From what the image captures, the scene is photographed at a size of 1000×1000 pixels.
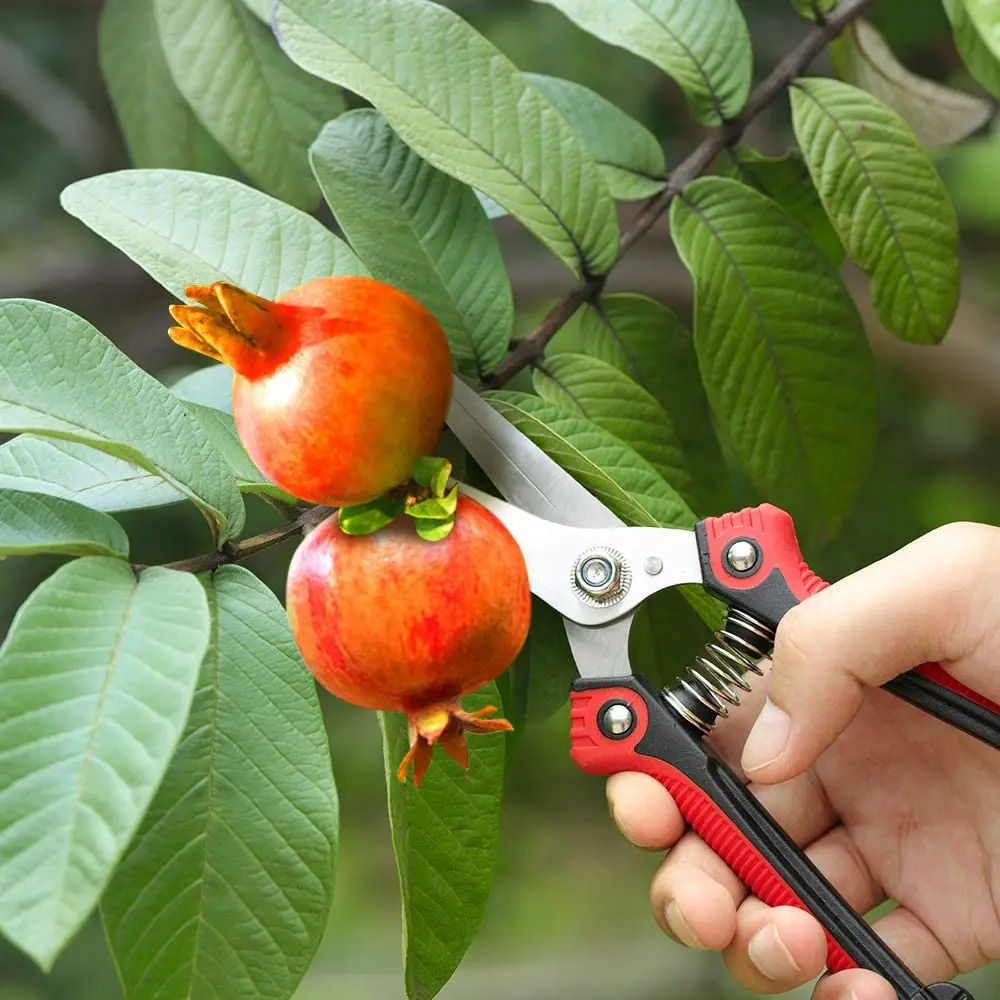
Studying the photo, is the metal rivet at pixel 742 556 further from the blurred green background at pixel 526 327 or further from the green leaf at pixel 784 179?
the blurred green background at pixel 526 327

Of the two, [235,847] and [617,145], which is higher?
[617,145]

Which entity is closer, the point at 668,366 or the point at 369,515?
the point at 369,515

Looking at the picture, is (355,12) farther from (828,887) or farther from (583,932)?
(583,932)

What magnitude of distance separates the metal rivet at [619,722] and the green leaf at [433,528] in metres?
0.14

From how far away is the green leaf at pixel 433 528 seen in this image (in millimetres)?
444

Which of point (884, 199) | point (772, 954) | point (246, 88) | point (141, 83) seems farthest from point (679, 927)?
point (141, 83)

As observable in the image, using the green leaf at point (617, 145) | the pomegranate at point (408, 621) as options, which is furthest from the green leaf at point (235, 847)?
the green leaf at point (617, 145)

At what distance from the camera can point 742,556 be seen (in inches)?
20.2

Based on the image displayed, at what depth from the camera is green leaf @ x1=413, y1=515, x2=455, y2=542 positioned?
1.46 ft

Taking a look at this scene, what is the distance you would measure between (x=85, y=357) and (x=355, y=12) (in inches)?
9.0

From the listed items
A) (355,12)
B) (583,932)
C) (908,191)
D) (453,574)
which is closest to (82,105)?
(355,12)

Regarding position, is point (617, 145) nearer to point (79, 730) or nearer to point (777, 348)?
point (777, 348)

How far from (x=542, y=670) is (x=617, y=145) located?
308 millimetres

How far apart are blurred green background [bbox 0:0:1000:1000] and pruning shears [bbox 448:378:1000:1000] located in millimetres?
499
